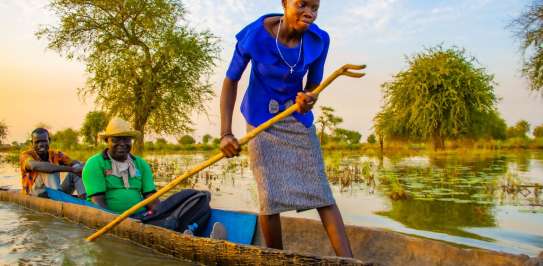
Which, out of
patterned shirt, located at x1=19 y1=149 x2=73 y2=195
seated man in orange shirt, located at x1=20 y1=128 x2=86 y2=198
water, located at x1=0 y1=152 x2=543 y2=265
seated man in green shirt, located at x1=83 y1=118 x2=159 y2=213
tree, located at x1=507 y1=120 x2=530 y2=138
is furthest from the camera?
tree, located at x1=507 y1=120 x2=530 y2=138

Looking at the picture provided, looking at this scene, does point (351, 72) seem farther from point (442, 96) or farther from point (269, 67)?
point (442, 96)

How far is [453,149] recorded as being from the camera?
22.0 m

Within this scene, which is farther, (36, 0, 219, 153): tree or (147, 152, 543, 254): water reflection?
(36, 0, 219, 153): tree

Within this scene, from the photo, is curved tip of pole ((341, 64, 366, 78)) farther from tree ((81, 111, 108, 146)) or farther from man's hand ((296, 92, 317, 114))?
tree ((81, 111, 108, 146))

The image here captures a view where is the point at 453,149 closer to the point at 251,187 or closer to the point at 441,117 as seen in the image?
the point at 441,117

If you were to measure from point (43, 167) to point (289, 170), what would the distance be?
422 centimetres

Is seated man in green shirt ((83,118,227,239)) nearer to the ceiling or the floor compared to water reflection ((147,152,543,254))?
nearer to the ceiling

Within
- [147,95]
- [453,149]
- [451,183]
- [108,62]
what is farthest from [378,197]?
[453,149]

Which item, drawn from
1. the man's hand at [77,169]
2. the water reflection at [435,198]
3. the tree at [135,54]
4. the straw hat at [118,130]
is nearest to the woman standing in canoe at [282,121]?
the straw hat at [118,130]

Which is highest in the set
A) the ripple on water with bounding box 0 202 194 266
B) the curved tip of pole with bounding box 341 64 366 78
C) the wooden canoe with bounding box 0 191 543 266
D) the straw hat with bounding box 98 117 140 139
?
the curved tip of pole with bounding box 341 64 366 78

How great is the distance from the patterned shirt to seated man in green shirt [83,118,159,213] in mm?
1736

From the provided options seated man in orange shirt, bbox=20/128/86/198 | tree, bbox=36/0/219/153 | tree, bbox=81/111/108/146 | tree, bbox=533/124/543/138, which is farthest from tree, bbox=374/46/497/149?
tree, bbox=533/124/543/138

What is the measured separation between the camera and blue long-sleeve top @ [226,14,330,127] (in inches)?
108

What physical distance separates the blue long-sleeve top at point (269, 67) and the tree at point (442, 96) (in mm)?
18618
